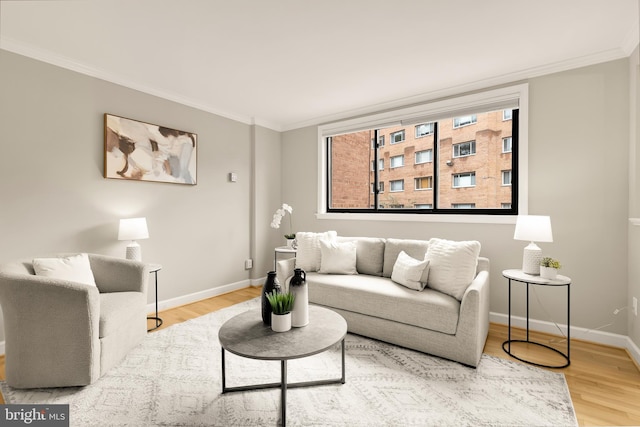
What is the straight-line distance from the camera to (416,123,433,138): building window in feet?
12.2

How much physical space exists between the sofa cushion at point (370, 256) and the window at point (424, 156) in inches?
48.7

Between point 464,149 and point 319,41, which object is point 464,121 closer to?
point 464,149

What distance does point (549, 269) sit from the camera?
243cm

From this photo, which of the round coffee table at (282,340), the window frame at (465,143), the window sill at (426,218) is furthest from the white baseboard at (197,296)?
the window frame at (465,143)

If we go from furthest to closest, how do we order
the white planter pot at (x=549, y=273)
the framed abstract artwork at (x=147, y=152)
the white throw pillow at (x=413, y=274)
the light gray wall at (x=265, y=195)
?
the light gray wall at (x=265, y=195) → the framed abstract artwork at (x=147, y=152) → the white throw pillow at (x=413, y=274) → the white planter pot at (x=549, y=273)

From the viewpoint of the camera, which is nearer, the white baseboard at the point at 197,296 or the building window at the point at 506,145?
the building window at the point at 506,145

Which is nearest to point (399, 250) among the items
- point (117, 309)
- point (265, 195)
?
point (265, 195)

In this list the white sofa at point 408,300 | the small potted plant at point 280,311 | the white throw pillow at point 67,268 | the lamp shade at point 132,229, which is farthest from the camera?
the lamp shade at point 132,229

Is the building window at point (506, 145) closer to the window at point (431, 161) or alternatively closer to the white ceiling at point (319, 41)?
the window at point (431, 161)

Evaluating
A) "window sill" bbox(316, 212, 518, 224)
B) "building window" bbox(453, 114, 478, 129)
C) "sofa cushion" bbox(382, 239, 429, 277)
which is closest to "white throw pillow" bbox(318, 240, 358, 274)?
"sofa cushion" bbox(382, 239, 429, 277)

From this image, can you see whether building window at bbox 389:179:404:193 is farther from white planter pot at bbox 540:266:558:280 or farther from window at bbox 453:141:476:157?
white planter pot at bbox 540:266:558:280

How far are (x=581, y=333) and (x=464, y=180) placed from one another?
5.93 ft

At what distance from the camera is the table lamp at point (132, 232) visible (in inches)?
116

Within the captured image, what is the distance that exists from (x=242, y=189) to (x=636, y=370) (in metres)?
4.33
